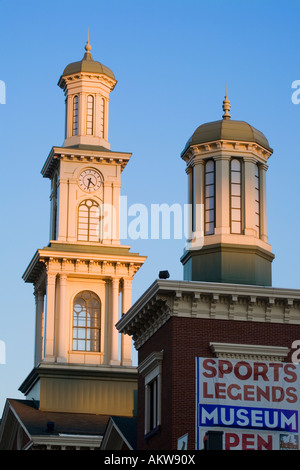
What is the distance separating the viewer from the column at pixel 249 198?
1562 inches

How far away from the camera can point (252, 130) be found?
40688 millimetres

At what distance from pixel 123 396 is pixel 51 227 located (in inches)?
375

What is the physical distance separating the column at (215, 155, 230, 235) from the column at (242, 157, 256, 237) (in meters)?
0.57

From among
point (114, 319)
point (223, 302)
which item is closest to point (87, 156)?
point (114, 319)

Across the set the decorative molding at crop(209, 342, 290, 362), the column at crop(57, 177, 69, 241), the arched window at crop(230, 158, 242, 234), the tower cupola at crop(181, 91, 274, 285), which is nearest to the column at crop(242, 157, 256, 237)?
the tower cupola at crop(181, 91, 274, 285)

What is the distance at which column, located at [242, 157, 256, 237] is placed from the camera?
39.7 m

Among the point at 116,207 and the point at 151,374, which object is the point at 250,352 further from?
the point at 116,207

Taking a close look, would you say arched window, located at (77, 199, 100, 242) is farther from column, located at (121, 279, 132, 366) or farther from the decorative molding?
the decorative molding

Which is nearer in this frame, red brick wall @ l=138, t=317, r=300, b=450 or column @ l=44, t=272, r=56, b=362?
red brick wall @ l=138, t=317, r=300, b=450

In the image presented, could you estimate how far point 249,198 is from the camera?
39.8 m

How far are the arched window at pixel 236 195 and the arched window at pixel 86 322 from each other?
69.0 feet
